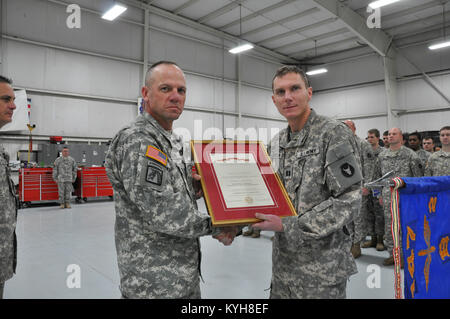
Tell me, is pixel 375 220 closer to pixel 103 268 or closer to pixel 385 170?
pixel 385 170

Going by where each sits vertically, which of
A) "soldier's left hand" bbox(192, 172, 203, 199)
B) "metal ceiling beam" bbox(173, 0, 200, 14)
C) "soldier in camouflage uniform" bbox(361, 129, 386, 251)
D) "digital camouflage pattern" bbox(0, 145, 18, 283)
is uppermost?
"metal ceiling beam" bbox(173, 0, 200, 14)

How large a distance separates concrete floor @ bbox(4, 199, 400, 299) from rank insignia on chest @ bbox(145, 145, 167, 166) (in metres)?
1.49

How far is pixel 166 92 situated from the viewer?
1.40 m

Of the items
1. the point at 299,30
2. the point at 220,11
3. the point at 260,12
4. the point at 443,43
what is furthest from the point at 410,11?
the point at 220,11

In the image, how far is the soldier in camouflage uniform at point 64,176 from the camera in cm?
838

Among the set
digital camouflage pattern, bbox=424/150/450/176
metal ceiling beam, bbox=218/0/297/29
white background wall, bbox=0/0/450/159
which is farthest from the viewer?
metal ceiling beam, bbox=218/0/297/29

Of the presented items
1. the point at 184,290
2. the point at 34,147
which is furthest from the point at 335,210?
the point at 34,147

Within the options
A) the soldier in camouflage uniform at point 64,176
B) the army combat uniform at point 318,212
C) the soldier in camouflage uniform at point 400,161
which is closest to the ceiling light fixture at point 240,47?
the soldier in camouflage uniform at point 64,176

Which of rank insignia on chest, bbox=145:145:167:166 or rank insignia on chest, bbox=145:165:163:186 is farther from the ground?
rank insignia on chest, bbox=145:145:167:166

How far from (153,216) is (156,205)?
1.8 inches

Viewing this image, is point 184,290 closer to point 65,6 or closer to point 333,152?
point 333,152

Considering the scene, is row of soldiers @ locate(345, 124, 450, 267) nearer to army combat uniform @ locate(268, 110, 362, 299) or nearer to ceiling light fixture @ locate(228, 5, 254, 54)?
army combat uniform @ locate(268, 110, 362, 299)

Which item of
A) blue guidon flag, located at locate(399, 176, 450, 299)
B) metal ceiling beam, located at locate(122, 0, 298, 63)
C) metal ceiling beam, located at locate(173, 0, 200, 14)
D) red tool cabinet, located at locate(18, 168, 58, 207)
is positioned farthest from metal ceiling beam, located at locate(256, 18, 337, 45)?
blue guidon flag, located at locate(399, 176, 450, 299)

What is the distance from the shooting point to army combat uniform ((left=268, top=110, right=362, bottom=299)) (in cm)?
132
